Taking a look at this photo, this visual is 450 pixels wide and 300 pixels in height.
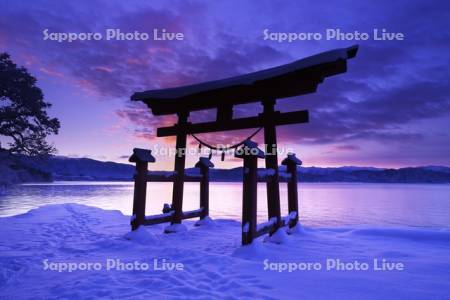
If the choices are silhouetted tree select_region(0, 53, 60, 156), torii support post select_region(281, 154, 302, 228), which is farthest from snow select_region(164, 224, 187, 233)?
silhouetted tree select_region(0, 53, 60, 156)

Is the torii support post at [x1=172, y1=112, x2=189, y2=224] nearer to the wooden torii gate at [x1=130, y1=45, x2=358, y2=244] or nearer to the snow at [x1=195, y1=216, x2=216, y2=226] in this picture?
the wooden torii gate at [x1=130, y1=45, x2=358, y2=244]

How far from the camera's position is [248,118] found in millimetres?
6973

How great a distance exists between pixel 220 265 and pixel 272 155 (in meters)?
2.94

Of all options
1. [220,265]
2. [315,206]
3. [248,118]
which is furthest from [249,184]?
[315,206]

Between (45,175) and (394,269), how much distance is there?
7986 centimetres

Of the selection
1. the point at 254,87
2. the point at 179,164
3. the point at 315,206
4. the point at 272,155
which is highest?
the point at 254,87

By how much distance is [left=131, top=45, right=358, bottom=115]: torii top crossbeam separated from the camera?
5.57m

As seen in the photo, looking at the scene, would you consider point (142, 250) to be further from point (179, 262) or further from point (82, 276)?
point (82, 276)

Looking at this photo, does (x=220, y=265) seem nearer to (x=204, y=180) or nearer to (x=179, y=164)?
(x=179, y=164)

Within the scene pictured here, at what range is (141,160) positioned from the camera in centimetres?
718

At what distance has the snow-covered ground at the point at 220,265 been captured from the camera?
365 cm

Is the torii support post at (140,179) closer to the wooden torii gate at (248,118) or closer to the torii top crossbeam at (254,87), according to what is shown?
the wooden torii gate at (248,118)

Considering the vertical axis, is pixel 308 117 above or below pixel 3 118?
below

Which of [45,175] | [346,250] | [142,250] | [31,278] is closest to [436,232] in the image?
[346,250]
